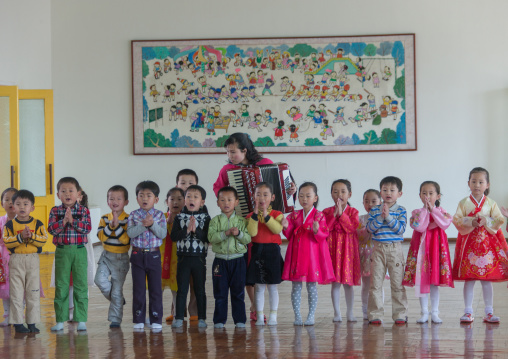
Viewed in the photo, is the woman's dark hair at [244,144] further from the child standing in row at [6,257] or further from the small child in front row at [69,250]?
the child standing in row at [6,257]

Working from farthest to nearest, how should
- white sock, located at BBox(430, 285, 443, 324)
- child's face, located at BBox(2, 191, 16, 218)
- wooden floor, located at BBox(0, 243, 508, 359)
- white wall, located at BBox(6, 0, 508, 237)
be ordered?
white wall, located at BBox(6, 0, 508, 237)
child's face, located at BBox(2, 191, 16, 218)
white sock, located at BBox(430, 285, 443, 324)
wooden floor, located at BBox(0, 243, 508, 359)

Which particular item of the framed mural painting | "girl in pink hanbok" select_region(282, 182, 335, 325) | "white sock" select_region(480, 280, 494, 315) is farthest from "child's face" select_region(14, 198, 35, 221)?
the framed mural painting

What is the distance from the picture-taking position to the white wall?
31.7 ft

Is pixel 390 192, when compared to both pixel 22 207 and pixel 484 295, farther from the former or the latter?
pixel 22 207

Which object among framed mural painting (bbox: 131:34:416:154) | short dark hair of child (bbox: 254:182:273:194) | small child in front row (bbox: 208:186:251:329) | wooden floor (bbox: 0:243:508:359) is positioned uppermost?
framed mural painting (bbox: 131:34:416:154)

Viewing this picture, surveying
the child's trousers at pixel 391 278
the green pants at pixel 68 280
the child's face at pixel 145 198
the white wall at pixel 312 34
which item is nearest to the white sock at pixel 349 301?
the child's trousers at pixel 391 278

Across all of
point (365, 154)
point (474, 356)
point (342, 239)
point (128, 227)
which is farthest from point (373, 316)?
point (365, 154)

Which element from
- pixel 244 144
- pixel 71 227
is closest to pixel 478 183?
pixel 244 144

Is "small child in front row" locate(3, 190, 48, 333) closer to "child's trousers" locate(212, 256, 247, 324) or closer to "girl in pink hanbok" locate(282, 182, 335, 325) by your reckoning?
"child's trousers" locate(212, 256, 247, 324)

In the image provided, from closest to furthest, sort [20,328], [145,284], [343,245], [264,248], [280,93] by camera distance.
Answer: [20,328] < [145,284] < [264,248] < [343,245] < [280,93]

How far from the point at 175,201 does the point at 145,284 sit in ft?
2.05

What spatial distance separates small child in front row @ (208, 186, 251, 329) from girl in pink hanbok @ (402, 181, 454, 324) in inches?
41.6

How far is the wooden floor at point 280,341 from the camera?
3648mm

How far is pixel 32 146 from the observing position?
29.6ft
